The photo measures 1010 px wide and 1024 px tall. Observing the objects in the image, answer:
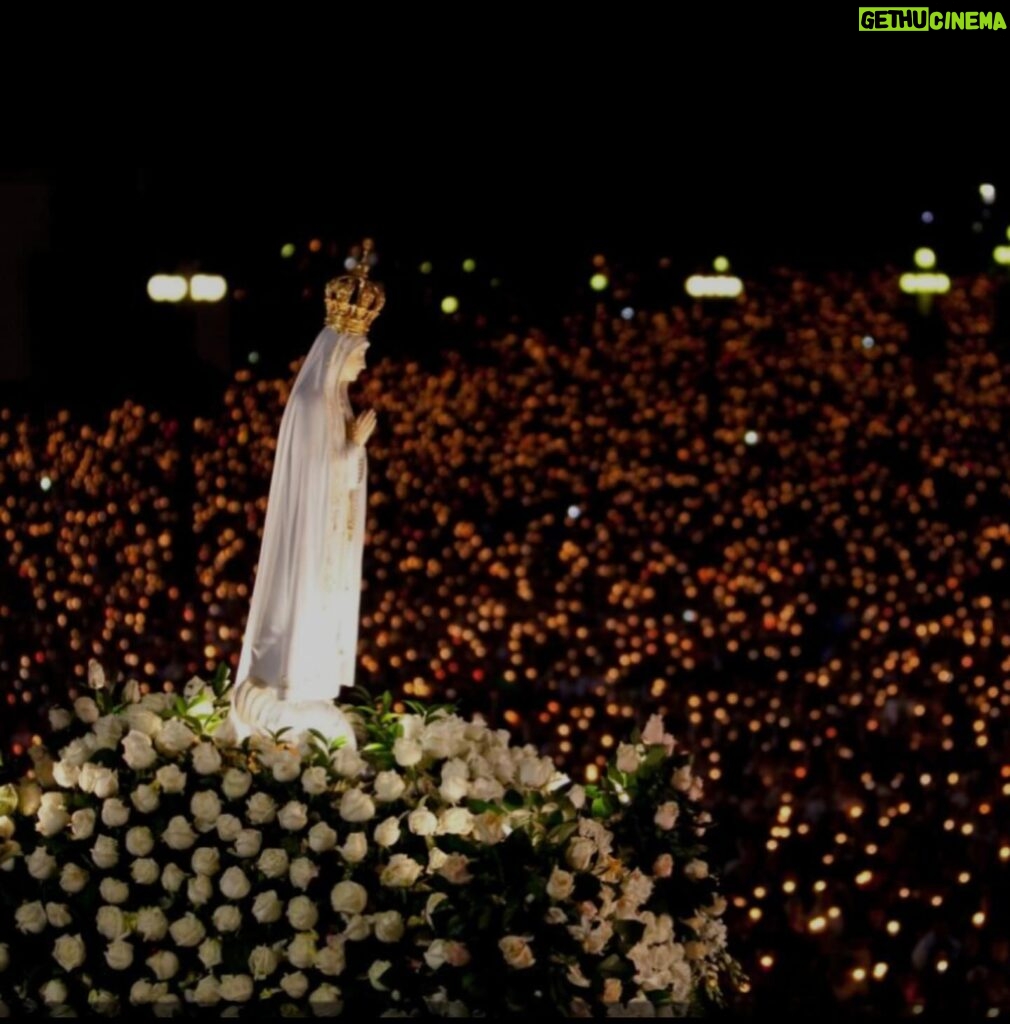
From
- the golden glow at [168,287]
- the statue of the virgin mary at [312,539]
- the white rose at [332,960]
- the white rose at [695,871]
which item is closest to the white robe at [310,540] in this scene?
the statue of the virgin mary at [312,539]

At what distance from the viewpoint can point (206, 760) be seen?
4.77 m

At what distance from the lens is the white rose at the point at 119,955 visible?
458cm

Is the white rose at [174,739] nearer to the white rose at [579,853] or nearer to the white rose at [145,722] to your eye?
the white rose at [145,722]

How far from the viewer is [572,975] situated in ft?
14.5

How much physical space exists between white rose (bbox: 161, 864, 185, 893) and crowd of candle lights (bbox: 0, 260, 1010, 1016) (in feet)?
18.2

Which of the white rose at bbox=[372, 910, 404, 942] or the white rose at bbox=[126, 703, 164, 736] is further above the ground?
the white rose at bbox=[126, 703, 164, 736]

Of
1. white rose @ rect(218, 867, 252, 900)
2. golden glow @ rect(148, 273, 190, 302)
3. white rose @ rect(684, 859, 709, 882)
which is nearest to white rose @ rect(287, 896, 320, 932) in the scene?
white rose @ rect(218, 867, 252, 900)

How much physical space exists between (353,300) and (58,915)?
61.6 inches

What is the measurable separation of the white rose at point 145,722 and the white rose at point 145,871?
354 mm

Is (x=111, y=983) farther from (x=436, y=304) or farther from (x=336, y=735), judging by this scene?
(x=436, y=304)

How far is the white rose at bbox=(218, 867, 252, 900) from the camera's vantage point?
15.0 ft

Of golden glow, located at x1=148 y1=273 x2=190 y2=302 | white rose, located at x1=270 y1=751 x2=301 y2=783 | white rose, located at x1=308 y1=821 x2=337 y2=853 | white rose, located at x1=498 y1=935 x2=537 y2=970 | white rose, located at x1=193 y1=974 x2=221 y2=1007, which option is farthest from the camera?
golden glow, located at x1=148 y1=273 x2=190 y2=302

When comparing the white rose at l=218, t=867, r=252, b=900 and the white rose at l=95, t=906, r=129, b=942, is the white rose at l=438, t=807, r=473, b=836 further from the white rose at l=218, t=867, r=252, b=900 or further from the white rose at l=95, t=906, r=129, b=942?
the white rose at l=95, t=906, r=129, b=942

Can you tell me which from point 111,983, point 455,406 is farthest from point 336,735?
point 455,406
